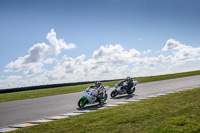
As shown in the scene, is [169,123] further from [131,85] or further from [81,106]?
[131,85]

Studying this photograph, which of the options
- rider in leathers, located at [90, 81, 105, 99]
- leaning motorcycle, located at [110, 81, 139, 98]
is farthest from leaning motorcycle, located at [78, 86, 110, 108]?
leaning motorcycle, located at [110, 81, 139, 98]

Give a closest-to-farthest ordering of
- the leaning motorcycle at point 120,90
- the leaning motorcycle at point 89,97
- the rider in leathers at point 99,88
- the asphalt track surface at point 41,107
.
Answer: the asphalt track surface at point 41,107
the leaning motorcycle at point 89,97
the rider in leathers at point 99,88
the leaning motorcycle at point 120,90

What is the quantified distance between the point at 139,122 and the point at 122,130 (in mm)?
900

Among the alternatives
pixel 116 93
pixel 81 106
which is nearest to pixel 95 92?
pixel 81 106

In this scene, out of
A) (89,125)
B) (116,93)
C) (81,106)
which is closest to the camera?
(89,125)

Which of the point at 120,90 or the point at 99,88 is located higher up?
the point at 99,88

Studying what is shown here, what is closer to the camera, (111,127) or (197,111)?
(111,127)

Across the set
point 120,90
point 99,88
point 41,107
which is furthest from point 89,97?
point 120,90

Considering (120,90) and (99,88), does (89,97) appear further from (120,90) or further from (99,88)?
(120,90)

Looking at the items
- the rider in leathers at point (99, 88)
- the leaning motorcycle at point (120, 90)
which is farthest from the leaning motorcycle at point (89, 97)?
the leaning motorcycle at point (120, 90)

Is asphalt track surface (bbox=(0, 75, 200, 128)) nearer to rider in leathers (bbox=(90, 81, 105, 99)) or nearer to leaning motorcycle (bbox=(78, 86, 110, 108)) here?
leaning motorcycle (bbox=(78, 86, 110, 108))

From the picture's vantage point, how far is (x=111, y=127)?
637 cm

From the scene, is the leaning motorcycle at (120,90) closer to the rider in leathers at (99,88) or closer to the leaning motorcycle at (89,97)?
the rider in leathers at (99,88)

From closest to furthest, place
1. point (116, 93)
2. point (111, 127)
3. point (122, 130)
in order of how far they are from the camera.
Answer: point (122, 130), point (111, 127), point (116, 93)
